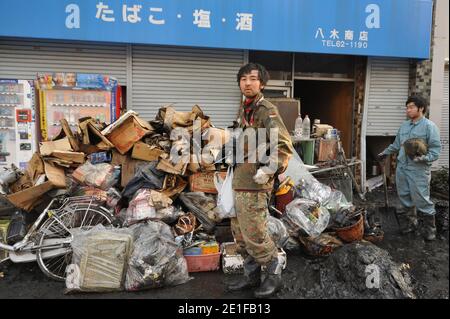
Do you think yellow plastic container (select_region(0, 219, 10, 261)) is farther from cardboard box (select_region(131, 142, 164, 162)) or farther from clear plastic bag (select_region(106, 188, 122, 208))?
cardboard box (select_region(131, 142, 164, 162))

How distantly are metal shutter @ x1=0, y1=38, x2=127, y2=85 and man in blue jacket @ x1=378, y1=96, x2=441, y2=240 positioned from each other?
5159mm

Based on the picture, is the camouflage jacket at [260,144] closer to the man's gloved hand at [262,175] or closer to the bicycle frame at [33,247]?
the man's gloved hand at [262,175]

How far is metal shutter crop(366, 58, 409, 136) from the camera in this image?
750 cm

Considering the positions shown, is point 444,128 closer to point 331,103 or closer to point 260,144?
point 331,103

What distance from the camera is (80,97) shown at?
5906 millimetres

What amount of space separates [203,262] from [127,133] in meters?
2.01

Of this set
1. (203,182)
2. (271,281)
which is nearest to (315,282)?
(271,281)

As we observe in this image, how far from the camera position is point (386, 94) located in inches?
300

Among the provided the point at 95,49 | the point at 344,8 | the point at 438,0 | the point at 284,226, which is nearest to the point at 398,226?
the point at 284,226

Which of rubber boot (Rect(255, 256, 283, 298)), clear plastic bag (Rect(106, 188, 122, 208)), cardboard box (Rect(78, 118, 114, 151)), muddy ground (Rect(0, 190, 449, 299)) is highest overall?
cardboard box (Rect(78, 118, 114, 151))

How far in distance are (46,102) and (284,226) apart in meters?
4.59

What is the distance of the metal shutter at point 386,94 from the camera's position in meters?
7.50

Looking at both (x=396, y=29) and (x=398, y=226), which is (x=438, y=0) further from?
(x=398, y=226)

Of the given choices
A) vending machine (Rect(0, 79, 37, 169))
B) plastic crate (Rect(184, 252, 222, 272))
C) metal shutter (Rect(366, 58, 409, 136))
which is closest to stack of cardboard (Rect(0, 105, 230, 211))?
plastic crate (Rect(184, 252, 222, 272))
